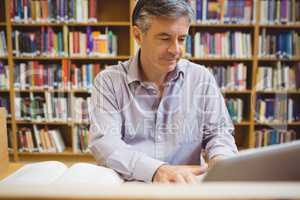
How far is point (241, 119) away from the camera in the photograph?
2941mm

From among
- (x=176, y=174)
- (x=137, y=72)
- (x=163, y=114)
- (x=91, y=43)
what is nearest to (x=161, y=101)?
(x=163, y=114)

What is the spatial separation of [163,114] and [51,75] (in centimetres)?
202

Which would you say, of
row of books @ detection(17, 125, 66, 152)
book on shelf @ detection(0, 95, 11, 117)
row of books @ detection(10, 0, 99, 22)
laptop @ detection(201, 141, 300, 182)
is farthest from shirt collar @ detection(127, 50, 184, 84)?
book on shelf @ detection(0, 95, 11, 117)

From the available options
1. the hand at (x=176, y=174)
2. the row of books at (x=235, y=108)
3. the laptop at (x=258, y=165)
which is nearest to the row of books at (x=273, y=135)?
the row of books at (x=235, y=108)

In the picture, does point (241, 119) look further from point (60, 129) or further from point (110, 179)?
point (110, 179)

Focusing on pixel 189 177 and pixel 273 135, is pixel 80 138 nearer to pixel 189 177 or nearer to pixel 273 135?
pixel 273 135

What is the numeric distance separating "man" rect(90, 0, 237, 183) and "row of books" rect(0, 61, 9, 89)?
2.05 metres

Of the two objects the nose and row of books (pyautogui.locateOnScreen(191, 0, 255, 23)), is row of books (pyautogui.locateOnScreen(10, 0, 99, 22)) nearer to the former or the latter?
row of books (pyautogui.locateOnScreen(191, 0, 255, 23))

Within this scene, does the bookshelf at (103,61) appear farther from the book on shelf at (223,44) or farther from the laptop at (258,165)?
the laptop at (258,165)

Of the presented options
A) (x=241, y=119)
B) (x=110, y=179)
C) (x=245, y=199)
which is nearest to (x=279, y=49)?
(x=241, y=119)

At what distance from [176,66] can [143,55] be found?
0.47ft

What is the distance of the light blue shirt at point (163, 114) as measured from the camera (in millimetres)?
1106

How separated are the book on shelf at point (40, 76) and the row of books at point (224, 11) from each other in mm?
1399

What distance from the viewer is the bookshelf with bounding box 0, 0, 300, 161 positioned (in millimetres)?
2787
